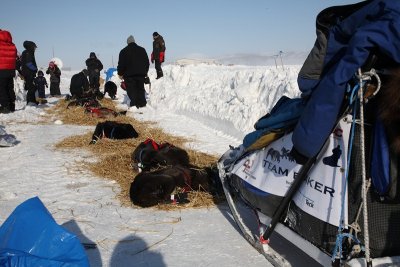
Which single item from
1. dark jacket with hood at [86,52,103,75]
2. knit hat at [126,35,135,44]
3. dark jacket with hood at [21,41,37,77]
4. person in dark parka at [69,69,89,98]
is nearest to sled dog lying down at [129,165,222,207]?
knit hat at [126,35,135,44]

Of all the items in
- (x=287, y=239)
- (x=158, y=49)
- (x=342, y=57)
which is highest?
(x=342, y=57)

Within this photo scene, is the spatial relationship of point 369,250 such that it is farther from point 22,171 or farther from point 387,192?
point 22,171

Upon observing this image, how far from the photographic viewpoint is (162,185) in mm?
3773

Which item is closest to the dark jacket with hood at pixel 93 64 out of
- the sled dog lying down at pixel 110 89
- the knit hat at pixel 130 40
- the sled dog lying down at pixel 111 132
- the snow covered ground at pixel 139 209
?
the sled dog lying down at pixel 110 89

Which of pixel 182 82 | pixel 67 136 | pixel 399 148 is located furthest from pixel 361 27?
pixel 182 82

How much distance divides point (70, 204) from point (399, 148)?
309cm

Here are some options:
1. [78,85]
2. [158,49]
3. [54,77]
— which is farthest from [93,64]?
[158,49]

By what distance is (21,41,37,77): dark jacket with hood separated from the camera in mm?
12406

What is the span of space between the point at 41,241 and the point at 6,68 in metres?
9.21

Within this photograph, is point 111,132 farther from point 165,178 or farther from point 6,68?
point 6,68

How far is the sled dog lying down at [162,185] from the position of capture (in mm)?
3762

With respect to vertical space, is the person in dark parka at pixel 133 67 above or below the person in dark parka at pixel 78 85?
above

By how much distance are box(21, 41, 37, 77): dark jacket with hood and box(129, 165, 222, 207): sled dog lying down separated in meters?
10.2

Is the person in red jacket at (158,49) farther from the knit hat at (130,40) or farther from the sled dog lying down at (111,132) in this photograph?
the sled dog lying down at (111,132)
